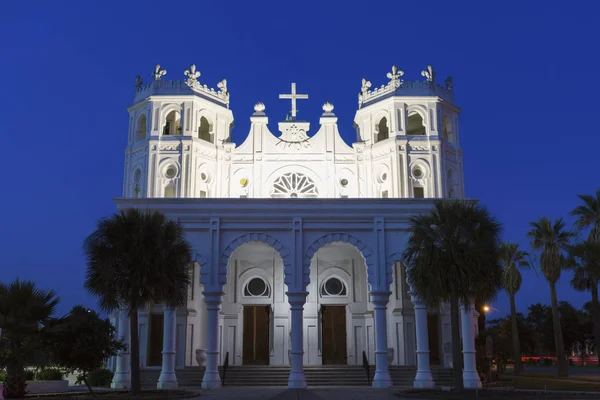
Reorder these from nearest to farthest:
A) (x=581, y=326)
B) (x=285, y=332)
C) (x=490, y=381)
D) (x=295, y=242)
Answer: (x=295, y=242) → (x=490, y=381) → (x=285, y=332) → (x=581, y=326)

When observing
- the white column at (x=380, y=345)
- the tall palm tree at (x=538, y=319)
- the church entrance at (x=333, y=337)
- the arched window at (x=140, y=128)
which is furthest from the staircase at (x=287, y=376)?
the tall palm tree at (x=538, y=319)

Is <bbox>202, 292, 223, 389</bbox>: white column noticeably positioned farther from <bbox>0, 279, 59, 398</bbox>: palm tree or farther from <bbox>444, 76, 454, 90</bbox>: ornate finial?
<bbox>444, 76, 454, 90</bbox>: ornate finial

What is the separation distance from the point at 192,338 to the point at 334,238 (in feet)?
28.8

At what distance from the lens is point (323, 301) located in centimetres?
3253

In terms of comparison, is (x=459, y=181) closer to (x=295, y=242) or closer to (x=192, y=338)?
(x=295, y=242)

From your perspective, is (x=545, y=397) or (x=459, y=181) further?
(x=459, y=181)

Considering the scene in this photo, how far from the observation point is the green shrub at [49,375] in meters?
25.3

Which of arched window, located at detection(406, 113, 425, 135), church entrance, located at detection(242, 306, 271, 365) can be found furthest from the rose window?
arched window, located at detection(406, 113, 425, 135)

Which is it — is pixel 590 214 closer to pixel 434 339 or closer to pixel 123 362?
pixel 434 339

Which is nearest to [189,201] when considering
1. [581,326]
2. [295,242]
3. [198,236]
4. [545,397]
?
[198,236]

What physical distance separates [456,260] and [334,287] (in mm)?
13186

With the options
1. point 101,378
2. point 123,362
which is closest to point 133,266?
point 123,362

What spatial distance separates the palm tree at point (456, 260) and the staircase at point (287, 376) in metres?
7.44

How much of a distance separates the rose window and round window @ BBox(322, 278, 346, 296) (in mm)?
4704
